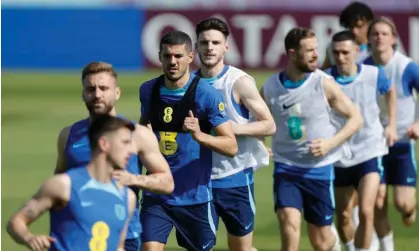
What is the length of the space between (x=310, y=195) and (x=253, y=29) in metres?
27.1

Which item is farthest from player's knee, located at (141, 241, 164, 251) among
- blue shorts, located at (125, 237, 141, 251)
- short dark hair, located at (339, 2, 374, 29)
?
short dark hair, located at (339, 2, 374, 29)

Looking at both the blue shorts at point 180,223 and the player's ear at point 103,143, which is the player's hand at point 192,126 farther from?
the player's ear at point 103,143

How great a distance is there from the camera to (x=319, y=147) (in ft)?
39.6

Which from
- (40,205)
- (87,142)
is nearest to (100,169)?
(40,205)

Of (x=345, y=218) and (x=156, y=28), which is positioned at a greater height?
(x=156, y=28)

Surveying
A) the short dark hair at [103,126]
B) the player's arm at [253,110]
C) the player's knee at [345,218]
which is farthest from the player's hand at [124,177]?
the player's knee at [345,218]

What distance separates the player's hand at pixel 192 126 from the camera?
32.7ft

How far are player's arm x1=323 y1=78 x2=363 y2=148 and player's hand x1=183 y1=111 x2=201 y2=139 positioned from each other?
2539 millimetres

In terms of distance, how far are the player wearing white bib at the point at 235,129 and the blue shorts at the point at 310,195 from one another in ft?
1.69

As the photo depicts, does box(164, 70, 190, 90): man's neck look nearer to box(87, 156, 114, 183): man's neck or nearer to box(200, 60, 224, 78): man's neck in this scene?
box(200, 60, 224, 78): man's neck

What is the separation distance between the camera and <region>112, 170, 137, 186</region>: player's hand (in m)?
8.20

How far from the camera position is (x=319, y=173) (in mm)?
12391

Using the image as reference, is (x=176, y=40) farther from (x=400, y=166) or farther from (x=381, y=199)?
(x=400, y=166)

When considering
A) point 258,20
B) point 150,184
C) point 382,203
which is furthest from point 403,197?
point 258,20
